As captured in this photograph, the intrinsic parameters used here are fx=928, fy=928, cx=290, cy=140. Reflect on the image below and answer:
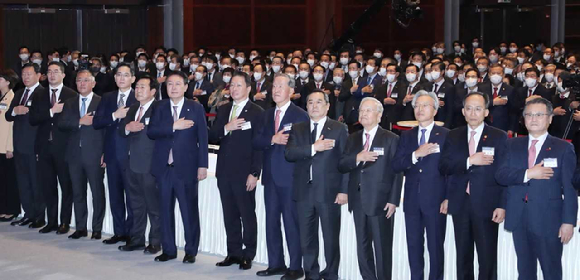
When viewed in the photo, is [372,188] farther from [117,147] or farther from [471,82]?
[471,82]

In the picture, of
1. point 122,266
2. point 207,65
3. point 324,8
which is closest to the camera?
point 122,266

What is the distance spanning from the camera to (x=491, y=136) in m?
6.28

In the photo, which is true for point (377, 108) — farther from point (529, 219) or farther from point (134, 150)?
point (134, 150)

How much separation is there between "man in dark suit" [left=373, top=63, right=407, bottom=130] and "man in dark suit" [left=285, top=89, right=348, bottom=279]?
6823mm

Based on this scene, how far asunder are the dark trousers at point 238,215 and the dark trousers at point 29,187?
2490 mm

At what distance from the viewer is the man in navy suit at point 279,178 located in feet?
23.3

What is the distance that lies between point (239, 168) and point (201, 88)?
8497 millimetres

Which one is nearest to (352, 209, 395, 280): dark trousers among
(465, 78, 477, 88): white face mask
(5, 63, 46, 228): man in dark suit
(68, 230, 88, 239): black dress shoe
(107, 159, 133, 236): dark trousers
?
(107, 159, 133, 236): dark trousers

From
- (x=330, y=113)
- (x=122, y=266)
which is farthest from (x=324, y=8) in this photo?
(x=122, y=266)

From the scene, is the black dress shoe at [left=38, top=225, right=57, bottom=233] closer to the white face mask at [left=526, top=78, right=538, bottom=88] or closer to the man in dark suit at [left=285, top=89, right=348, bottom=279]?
the man in dark suit at [left=285, top=89, right=348, bottom=279]

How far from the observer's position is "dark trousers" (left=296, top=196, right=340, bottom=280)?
686cm

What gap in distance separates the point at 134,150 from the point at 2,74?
7.63ft

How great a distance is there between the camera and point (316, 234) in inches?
275

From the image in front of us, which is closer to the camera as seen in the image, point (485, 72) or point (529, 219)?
point (529, 219)
